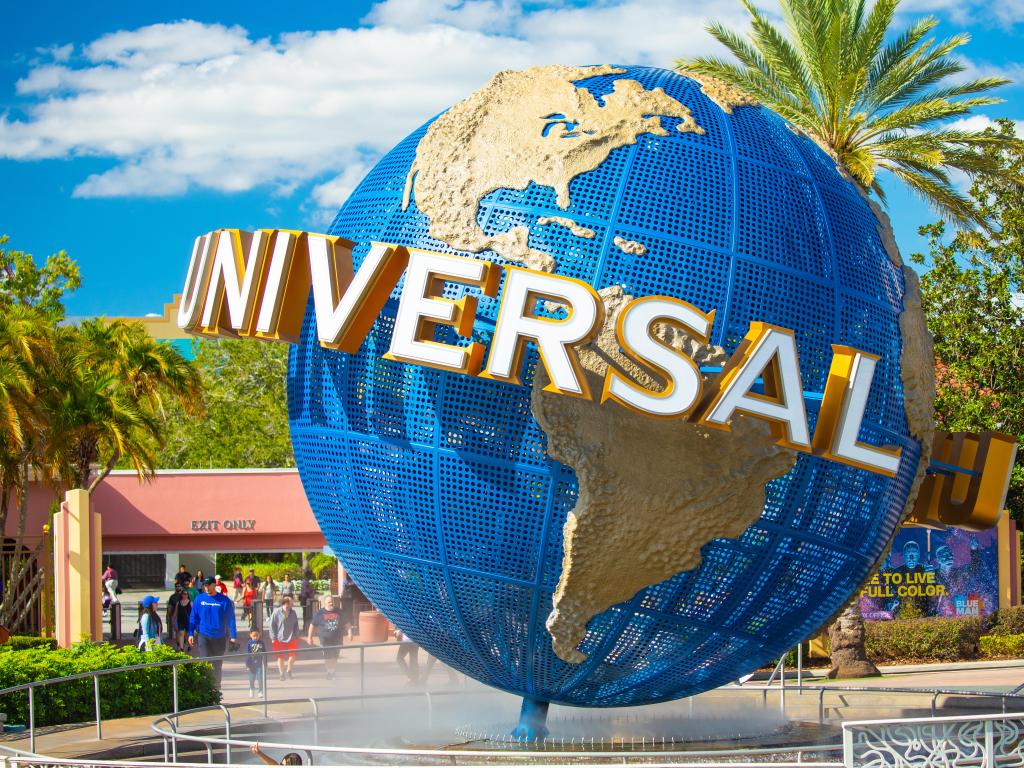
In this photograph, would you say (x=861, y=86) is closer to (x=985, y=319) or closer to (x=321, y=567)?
(x=985, y=319)

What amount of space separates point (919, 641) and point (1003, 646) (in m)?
1.80

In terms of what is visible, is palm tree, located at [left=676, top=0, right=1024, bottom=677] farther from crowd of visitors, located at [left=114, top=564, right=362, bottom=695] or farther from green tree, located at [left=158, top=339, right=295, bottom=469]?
green tree, located at [left=158, top=339, right=295, bottom=469]

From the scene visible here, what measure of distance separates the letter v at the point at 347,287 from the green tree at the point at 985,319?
17.6 meters

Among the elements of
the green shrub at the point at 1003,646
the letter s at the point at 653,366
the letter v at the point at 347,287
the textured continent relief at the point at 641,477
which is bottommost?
the green shrub at the point at 1003,646

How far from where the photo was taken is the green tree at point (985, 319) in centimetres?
2562

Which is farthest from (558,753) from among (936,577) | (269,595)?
(269,595)

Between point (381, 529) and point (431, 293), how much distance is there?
6.92 feet

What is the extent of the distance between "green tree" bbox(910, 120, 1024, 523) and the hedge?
14825 millimetres

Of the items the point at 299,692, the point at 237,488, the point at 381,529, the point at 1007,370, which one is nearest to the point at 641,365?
the point at 381,529

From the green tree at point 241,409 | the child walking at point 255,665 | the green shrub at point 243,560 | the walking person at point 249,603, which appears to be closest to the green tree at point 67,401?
the walking person at point 249,603

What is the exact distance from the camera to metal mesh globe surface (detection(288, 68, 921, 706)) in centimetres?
1015

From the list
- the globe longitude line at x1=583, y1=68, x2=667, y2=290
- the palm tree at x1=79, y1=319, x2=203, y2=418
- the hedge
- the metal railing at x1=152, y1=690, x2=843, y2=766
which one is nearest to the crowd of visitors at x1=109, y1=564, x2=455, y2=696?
the hedge

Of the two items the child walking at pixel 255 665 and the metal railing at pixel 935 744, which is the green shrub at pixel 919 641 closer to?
the child walking at pixel 255 665

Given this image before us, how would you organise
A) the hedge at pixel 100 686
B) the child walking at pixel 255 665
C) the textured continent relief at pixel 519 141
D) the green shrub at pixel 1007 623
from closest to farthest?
the textured continent relief at pixel 519 141
the hedge at pixel 100 686
the child walking at pixel 255 665
the green shrub at pixel 1007 623
